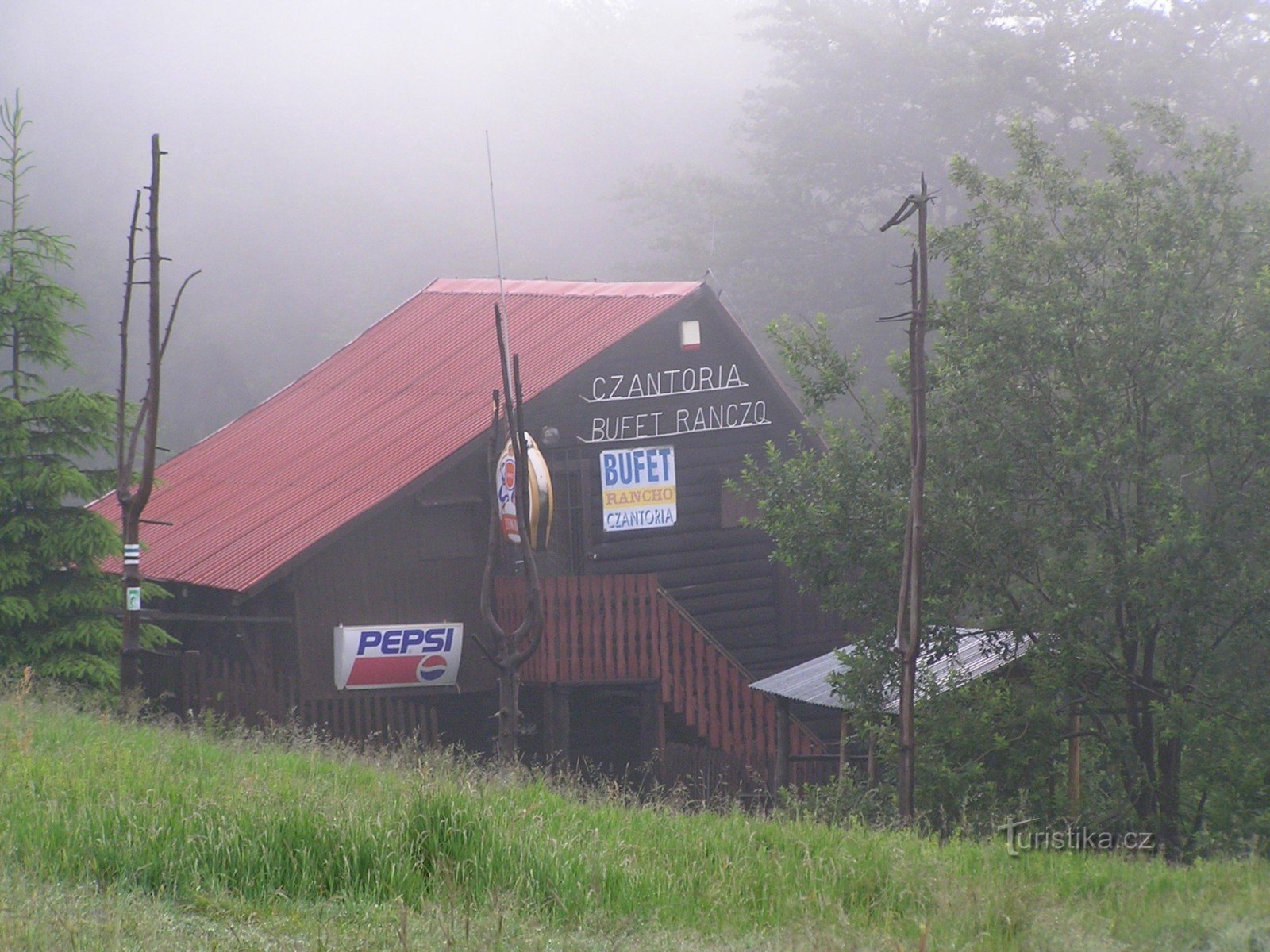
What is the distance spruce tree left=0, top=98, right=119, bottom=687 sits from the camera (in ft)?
48.5

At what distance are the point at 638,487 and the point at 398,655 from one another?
4.45 m

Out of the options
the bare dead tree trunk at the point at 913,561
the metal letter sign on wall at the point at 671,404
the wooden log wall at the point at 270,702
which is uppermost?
the metal letter sign on wall at the point at 671,404

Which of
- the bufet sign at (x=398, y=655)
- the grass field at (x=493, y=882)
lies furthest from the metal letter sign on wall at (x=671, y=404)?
the grass field at (x=493, y=882)

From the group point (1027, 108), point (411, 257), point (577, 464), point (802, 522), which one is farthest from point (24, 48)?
point (802, 522)

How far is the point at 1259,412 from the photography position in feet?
38.1

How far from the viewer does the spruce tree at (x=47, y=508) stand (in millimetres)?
14773

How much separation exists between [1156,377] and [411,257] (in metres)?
60.6

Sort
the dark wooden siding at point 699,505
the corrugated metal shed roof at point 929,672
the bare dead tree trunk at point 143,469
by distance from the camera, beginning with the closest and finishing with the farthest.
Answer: the corrugated metal shed roof at point 929,672 → the bare dead tree trunk at point 143,469 → the dark wooden siding at point 699,505

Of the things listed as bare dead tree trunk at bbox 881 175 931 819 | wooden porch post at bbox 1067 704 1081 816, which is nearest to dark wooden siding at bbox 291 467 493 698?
bare dead tree trunk at bbox 881 175 931 819

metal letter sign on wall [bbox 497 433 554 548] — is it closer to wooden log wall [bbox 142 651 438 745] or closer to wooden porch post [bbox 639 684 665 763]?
wooden log wall [bbox 142 651 438 745]

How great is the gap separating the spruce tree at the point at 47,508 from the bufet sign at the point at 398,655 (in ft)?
8.85

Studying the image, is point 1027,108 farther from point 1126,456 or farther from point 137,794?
point 137,794

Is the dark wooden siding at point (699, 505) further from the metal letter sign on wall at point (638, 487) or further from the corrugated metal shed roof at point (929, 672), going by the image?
the corrugated metal shed roof at point (929, 672)

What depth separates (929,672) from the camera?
39.1ft
